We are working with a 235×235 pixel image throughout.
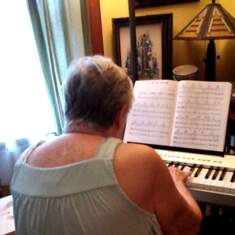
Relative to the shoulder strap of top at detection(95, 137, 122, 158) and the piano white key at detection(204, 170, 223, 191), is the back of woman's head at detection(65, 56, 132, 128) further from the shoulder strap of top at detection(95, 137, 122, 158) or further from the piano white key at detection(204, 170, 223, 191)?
the piano white key at detection(204, 170, 223, 191)

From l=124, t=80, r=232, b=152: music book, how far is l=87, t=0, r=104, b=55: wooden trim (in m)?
0.85

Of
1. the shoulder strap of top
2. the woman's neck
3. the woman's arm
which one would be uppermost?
the woman's neck

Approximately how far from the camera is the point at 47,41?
1991 millimetres

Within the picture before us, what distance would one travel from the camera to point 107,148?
88 centimetres

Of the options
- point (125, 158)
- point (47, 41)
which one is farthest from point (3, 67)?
point (125, 158)

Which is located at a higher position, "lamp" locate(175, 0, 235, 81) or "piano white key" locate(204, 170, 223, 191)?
"lamp" locate(175, 0, 235, 81)

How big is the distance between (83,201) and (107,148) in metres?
0.15

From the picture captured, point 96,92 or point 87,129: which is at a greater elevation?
point 96,92

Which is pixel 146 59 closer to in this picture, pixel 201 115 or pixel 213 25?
pixel 213 25

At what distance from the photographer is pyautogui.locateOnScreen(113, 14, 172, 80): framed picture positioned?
208 centimetres

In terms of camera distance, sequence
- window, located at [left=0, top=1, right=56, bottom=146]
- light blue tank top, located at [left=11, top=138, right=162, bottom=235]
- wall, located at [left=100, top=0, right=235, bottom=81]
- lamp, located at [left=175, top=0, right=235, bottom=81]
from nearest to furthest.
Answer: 1. light blue tank top, located at [left=11, top=138, right=162, bottom=235]
2. lamp, located at [left=175, top=0, right=235, bottom=81]
3. window, located at [left=0, top=1, right=56, bottom=146]
4. wall, located at [left=100, top=0, right=235, bottom=81]

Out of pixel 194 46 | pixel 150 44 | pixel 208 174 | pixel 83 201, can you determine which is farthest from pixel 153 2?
pixel 83 201

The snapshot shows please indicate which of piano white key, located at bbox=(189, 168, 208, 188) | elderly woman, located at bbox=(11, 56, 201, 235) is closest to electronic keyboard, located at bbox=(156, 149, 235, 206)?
piano white key, located at bbox=(189, 168, 208, 188)

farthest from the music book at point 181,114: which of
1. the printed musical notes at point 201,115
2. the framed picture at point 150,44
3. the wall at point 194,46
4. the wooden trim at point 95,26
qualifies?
the wooden trim at point 95,26
